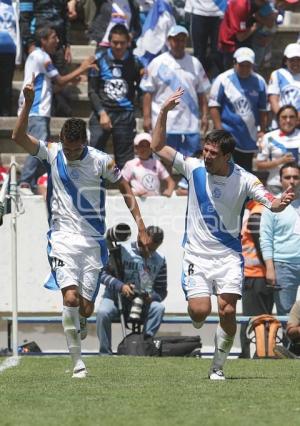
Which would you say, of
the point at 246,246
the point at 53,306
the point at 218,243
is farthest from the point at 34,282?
the point at 218,243

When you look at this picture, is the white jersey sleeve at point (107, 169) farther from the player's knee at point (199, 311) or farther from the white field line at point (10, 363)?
the white field line at point (10, 363)

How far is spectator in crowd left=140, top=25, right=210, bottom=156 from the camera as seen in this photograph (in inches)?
658

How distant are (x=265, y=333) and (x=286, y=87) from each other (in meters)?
4.48

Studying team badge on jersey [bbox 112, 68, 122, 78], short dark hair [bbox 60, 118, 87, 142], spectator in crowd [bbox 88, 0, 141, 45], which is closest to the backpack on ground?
short dark hair [bbox 60, 118, 87, 142]

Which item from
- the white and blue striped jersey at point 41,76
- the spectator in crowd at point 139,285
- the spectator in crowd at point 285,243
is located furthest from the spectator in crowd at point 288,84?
the spectator in crowd at point 139,285

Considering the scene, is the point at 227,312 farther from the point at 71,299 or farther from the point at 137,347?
the point at 137,347

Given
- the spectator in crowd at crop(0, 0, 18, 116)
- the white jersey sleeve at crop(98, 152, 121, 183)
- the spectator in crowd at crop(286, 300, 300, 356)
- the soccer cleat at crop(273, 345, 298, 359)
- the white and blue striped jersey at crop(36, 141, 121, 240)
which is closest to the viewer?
the white and blue striped jersey at crop(36, 141, 121, 240)

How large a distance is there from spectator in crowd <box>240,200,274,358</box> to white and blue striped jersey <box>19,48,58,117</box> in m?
3.44

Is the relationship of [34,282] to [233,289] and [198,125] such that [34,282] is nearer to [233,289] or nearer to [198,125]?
[198,125]

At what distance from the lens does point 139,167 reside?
52.9ft

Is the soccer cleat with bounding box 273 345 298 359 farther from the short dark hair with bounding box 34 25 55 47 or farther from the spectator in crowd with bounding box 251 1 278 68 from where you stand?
the spectator in crowd with bounding box 251 1 278 68

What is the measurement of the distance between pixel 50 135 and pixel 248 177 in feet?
24.0

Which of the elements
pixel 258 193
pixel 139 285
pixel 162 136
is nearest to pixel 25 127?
pixel 162 136

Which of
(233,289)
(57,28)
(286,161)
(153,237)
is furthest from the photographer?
(57,28)
